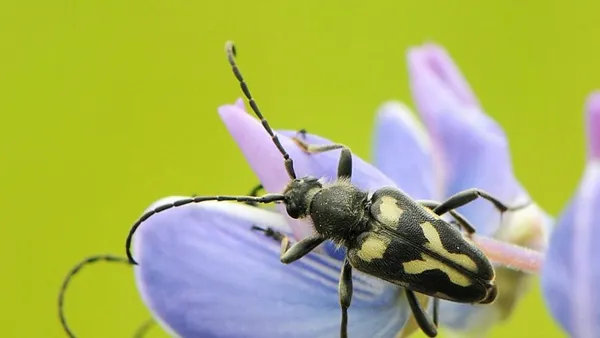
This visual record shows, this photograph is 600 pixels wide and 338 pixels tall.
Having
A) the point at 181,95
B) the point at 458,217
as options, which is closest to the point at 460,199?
the point at 458,217

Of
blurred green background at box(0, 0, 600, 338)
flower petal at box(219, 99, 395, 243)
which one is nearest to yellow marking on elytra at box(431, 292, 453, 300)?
flower petal at box(219, 99, 395, 243)

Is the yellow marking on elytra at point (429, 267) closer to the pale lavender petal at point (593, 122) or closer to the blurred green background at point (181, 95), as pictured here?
the pale lavender petal at point (593, 122)

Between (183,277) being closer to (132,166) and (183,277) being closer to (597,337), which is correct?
(597,337)

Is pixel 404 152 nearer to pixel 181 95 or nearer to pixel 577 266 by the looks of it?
pixel 577 266

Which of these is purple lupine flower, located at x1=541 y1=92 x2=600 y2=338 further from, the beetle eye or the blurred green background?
the blurred green background

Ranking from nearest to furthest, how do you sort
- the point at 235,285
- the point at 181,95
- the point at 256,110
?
the point at 235,285 < the point at 256,110 < the point at 181,95

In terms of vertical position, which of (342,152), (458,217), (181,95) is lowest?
(181,95)
